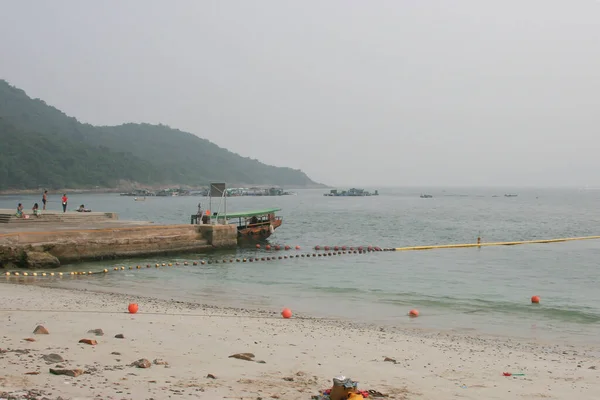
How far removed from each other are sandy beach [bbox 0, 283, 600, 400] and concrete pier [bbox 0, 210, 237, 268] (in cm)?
1005

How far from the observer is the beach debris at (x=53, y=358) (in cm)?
808

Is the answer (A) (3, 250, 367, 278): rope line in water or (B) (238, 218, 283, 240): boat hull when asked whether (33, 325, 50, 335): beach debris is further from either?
(B) (238, 218, 283, 240): boat hull

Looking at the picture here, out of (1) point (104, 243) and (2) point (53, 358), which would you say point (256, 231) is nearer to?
(1) point (104, 243)

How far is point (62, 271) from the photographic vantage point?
78.4 ft

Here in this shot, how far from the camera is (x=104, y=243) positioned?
28.2 metres

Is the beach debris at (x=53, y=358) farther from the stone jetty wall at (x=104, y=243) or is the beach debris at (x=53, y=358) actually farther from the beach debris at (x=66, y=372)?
the stone jetty wall at (x=104, y=243)

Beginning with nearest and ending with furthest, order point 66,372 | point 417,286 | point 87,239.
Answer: point 66,372 → point 417,286 → point 87,239

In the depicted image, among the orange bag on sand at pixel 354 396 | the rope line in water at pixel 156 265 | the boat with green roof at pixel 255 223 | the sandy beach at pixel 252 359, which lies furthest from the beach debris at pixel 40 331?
the boat with green roof at pixel 255 223

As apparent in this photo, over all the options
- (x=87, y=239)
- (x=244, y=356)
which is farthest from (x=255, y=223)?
(x=244, y=356)

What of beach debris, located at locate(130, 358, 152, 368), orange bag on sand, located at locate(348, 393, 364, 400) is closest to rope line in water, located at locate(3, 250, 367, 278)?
beach debris, located at locate(130, 358, 152, 368)

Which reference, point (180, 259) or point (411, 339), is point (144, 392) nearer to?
point (411, 339)

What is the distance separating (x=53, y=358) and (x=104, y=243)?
68.5ft

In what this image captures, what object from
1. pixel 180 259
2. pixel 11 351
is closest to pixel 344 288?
pixel 180 259

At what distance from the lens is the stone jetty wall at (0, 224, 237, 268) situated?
23.7 metres
